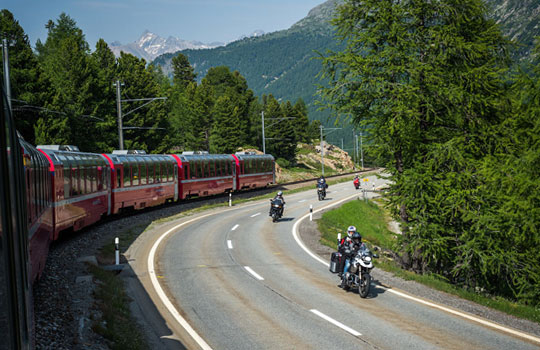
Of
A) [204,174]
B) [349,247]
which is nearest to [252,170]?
[204,174]

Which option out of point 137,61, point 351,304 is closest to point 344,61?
point 351,304

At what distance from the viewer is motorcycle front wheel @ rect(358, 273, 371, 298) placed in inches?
507

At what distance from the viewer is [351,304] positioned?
40.7 ft

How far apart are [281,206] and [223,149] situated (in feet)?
155

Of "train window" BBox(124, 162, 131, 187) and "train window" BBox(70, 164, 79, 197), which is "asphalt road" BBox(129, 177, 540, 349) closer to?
"train window" BBox(70, 164, 79, 197)

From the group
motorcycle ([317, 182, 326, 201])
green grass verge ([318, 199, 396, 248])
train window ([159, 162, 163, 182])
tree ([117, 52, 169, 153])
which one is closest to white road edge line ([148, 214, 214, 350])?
green grass verge ([318, 199, 396, 248])

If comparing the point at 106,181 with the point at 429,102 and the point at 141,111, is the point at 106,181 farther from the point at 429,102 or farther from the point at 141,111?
the point at 141,111

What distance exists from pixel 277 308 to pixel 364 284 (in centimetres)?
246

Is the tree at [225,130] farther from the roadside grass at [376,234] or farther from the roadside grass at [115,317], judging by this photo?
the roadside grass at [115,317]

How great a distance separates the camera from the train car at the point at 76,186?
17.8m

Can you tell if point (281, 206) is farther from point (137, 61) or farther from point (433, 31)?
point (137, 61)

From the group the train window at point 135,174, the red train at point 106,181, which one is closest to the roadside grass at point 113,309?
the red train at point 106,181

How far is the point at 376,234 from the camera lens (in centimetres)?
3756

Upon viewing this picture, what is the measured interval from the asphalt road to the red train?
3.01m
